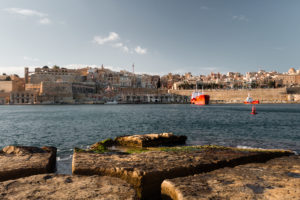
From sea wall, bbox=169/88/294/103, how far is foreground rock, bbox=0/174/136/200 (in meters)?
96.2

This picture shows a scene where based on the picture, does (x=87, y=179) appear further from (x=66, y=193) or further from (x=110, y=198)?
Answer: (x=110, y=198)

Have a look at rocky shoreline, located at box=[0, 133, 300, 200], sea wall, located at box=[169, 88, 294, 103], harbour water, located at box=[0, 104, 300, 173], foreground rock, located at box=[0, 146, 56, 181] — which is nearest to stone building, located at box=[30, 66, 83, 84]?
sea wall, located at box=[169, 88, 294, 103]

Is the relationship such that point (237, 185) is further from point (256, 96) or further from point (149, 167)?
point (256, 96)

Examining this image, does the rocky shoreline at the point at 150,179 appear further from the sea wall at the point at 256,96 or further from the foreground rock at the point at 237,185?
the sea wall at the point at 256,96

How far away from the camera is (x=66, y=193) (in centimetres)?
283

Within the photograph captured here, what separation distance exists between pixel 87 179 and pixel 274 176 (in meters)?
3.09

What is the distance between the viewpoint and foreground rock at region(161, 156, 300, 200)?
9.24 feet

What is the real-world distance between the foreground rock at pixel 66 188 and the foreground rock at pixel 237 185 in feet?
2.28

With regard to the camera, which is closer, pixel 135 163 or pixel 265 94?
pixel 135 163

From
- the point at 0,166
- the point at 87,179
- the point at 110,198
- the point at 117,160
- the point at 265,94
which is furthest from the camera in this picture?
the point at 265,94

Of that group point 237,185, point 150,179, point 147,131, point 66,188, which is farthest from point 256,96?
point 66,188

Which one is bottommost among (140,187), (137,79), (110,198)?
(140,187)

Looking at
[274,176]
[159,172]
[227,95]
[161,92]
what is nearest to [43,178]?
[159,172]

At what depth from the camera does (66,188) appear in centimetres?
301
